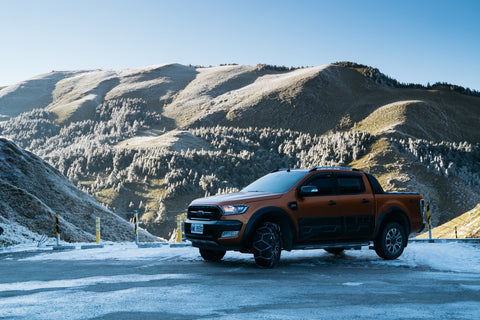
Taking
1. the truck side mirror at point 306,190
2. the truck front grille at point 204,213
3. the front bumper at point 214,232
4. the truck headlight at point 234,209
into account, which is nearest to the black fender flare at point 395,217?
the truck side mirror at point 306,190

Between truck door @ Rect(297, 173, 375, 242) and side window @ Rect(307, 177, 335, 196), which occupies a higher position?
side window @ Rect(307, 177, 335, 196)

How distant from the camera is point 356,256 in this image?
12641 mm


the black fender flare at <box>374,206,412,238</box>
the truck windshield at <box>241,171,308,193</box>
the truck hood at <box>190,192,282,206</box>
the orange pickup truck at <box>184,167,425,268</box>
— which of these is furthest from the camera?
the black fender flare at <box>374,206,412,238</box>

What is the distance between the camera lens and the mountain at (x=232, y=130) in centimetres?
7075

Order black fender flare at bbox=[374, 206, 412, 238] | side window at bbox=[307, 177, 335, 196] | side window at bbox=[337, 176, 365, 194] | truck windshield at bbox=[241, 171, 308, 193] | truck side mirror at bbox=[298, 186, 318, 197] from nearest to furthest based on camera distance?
truck side mirror at bbox=[298, 186, 318, 197], truck windshield at bbox=[241, 171, 308, 193], side window at bbox=[307, 177, 335, 196], side window at bbox=[337, 176, 365, 194], black fender flare at bbox=[374, 206, 412, 238]

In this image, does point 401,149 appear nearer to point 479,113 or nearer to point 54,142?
point 479,113

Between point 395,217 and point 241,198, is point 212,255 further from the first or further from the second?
point 395,217

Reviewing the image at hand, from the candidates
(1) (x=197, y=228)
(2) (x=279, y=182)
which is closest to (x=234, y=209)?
(1) (x=197, y=228)

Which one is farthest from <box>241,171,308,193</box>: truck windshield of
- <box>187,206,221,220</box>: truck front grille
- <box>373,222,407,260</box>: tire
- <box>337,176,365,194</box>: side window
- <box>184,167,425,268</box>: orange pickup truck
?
<box>373,222,407,260</box>: tire

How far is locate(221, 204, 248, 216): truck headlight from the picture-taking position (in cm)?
1007

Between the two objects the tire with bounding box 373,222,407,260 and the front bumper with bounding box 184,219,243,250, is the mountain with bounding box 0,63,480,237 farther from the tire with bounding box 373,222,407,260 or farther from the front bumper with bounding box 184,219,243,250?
the front bumper with bounding box 184,219,243,250

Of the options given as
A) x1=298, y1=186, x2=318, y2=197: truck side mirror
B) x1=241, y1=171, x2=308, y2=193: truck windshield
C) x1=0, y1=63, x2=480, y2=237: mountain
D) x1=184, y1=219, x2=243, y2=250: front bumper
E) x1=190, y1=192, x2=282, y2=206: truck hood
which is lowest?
x1=184, y1=219, x2=243, y2=250: front bumper

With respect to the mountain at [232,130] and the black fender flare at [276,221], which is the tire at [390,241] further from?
Result: the mountain at [232,130]

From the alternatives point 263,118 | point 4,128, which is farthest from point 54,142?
point 263,118
